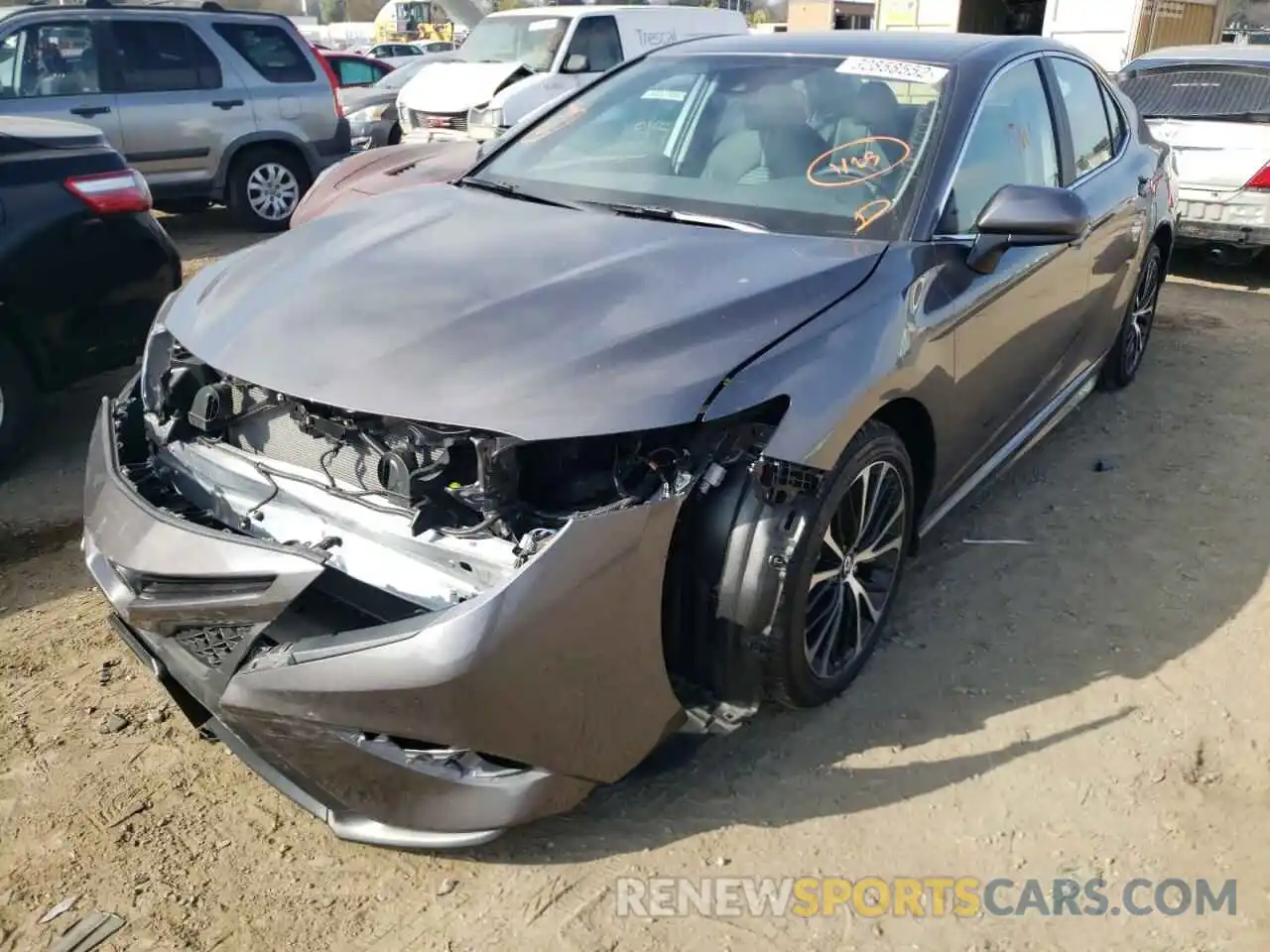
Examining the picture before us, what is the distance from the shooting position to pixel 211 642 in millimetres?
2318

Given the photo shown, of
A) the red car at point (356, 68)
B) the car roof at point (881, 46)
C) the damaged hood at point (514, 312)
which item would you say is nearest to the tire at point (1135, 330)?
the car roof at point (881, 46)

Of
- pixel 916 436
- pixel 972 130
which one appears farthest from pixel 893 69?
pixel 916 436

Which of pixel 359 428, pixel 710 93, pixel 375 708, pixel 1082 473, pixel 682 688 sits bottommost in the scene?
pixel 1082 473

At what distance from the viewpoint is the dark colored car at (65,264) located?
4.25 meters

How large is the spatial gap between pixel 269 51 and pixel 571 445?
848cm

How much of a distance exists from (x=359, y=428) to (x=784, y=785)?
1.40 meters

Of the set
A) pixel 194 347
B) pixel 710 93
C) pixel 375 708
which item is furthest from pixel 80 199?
pixel 375 708

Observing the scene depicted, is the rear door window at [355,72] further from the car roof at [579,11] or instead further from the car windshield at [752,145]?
the car windshield at [752,145]

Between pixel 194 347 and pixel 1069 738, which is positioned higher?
pixel 194 347

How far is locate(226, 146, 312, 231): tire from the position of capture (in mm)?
9180

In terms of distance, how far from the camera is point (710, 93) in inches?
143

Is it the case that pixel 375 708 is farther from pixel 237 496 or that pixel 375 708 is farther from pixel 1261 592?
pixel 1261 592

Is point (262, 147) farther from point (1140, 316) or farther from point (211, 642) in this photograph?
point (211, 642)

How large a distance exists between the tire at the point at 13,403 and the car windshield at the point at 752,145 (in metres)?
2.16
